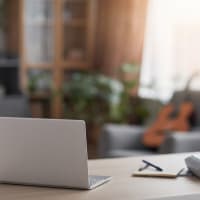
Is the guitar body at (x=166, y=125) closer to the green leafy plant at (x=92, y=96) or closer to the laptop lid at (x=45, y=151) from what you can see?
the green leafy plant at (x=92, y=96)

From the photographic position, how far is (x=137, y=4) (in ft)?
16.1

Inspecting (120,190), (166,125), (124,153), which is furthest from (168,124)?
(120,190)

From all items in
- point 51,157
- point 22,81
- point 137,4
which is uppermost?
point 137,4

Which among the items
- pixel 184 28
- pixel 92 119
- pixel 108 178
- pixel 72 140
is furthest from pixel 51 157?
pixel 92 119

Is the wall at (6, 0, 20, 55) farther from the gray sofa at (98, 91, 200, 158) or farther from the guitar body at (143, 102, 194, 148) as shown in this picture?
the guitar body at (143, 102, 194, 148)

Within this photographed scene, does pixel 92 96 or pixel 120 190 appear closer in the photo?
pixel 120 190

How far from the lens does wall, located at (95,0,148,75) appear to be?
495cm

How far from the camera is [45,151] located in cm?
161

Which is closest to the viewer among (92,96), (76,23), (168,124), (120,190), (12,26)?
(120,190)

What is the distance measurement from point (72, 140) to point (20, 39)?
391 cm

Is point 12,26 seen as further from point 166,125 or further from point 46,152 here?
point 46,152

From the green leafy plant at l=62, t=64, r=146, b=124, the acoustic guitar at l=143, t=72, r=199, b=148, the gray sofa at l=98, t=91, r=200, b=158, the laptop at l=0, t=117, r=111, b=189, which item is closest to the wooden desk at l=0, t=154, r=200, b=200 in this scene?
the laptop at l=0, t=117, r=111, b=189

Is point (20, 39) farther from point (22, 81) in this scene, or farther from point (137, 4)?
point (137, 4)

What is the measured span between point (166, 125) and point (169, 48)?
3.69 ft
